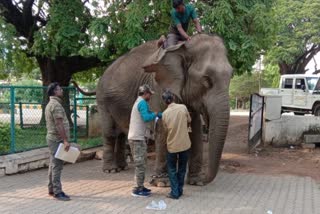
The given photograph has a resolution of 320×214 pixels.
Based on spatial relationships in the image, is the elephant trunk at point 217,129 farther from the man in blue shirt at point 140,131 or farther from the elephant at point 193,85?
the man in blue shirt at point 140,131

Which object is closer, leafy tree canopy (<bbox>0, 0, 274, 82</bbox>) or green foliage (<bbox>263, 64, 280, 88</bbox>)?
leafy tree canopy (<bbox>0, 0, 274, 82</bbox>)

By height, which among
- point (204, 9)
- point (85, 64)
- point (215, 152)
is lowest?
point (215, 152)

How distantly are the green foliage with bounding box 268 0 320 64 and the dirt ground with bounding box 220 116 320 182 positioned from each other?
2023cm

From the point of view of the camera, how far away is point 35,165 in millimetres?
10047

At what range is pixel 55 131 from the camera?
7.13 metres

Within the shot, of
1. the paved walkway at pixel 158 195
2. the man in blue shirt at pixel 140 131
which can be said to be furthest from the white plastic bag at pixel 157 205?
the man in blue shirt at pixel 140 131

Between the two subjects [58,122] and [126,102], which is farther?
[126,102]

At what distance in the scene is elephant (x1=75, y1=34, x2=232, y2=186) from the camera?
24.1 feet

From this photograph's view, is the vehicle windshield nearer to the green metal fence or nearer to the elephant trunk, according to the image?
the green metal fence

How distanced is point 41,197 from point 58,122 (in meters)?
1.36

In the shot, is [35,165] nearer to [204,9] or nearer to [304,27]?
[204,9]

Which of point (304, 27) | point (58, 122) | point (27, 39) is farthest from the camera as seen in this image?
point (304, 27)

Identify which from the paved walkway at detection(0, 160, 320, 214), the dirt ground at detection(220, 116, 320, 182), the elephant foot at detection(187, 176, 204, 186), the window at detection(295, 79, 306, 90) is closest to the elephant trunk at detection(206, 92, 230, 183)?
the paved walkway at detection(0, 160, 320, 214)

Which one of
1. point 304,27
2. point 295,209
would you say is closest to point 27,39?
point 295,209
